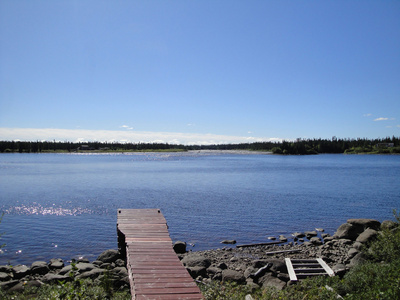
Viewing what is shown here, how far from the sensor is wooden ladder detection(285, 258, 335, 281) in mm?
15908

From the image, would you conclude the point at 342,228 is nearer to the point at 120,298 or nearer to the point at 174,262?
the point at 174,262

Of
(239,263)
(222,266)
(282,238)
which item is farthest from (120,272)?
(282,238)

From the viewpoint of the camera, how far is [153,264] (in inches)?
516

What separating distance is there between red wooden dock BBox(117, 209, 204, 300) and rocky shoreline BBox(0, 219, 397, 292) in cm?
162

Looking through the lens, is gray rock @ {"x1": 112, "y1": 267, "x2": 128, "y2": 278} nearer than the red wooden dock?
No

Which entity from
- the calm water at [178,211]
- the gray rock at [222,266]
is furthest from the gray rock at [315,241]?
the gray rock at [222,266]

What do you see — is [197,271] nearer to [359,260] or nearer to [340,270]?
[340,270]

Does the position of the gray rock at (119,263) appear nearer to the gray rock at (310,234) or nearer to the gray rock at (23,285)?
the gray rock at (23,285)

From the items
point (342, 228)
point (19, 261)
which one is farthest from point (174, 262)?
point (342, 228)

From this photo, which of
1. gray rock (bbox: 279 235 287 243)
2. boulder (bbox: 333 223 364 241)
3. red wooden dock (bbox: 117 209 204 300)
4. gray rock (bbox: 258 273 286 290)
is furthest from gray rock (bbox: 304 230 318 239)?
red wooden dock (bbox: 117 209 204 300)

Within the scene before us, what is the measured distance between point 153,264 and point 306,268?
8.30 m

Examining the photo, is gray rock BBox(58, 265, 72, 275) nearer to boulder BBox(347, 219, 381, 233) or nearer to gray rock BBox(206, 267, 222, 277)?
gray rock BBox(206, 267, 222, 277)

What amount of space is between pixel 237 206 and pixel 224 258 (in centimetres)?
1843

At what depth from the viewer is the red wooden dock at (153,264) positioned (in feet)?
34.9
